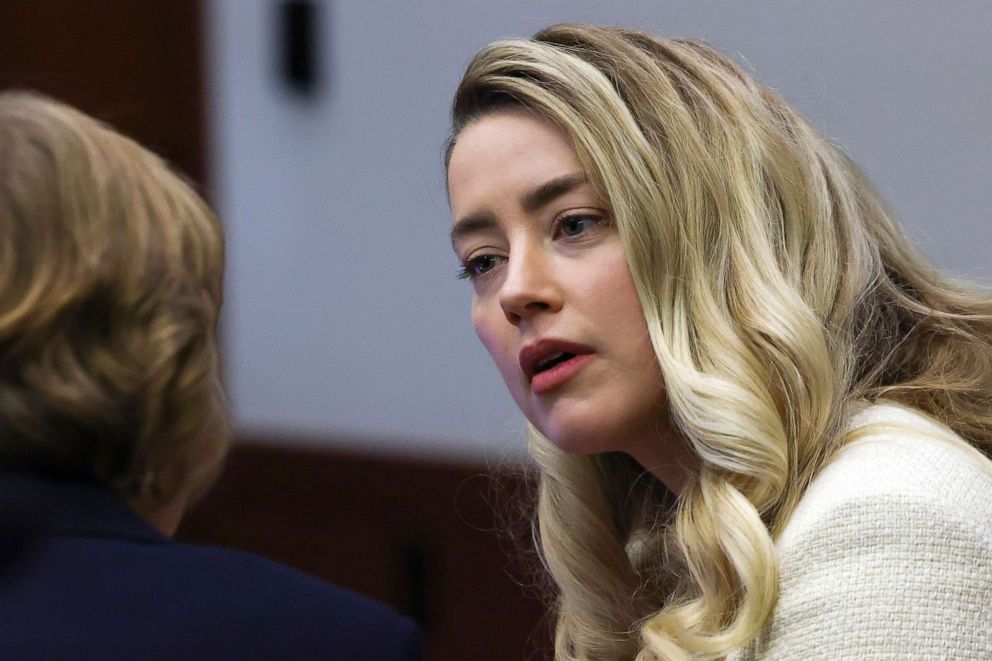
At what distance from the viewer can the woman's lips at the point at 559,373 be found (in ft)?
5.39

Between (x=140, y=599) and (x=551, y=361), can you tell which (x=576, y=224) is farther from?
(x=140, y=599)

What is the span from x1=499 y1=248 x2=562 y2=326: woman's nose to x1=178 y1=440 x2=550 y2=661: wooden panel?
1821mm

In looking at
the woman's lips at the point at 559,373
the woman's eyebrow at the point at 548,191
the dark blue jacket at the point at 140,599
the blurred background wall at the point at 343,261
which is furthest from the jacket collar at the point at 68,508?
the blurred background wall at the point at 343,261

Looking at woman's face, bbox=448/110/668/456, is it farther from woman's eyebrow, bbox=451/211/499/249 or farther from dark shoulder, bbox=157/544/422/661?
dark shoulder, bbox=157/544/422/661

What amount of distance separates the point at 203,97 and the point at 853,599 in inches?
128

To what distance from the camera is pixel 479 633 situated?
3672 mm

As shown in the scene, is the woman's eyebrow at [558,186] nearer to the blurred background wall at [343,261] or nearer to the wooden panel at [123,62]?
the blurred background wall at [343,261]

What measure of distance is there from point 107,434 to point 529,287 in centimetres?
57

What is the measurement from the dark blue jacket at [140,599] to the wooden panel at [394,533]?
2133mm

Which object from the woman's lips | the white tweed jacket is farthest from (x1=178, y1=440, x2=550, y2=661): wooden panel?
the white tweed jacket

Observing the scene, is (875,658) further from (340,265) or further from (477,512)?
(340,265)

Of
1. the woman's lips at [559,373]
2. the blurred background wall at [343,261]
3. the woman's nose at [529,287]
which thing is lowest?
the blurred background wall at [343,261]

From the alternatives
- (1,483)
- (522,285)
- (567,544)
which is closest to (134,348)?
(1,483)

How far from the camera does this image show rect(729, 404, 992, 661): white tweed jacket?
1.34 meters
